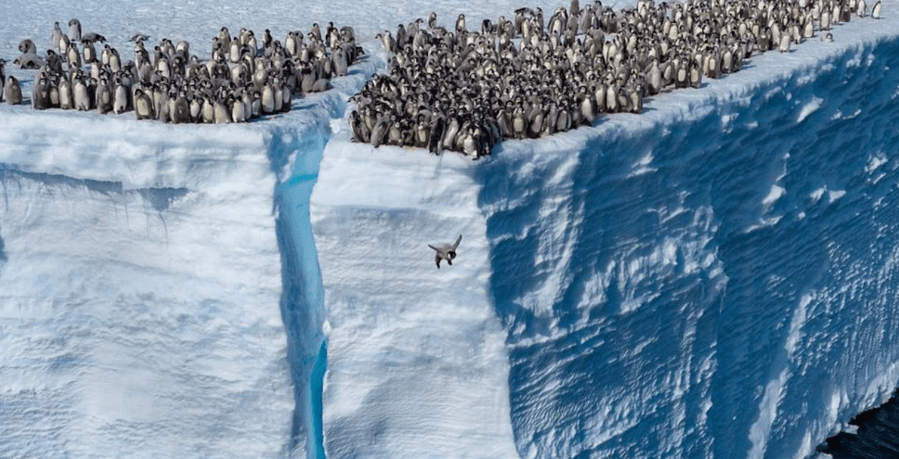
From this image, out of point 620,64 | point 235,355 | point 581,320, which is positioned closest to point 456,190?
point 581,320

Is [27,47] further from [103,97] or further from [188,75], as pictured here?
[103,97]

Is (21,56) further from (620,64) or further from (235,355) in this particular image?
(620,64)

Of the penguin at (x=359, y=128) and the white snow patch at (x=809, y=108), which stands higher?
the penguin at (x=359, y=128)

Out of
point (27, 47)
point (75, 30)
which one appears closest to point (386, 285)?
point (27, 47)

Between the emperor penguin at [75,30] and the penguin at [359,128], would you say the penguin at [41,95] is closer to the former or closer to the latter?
the penguin at [359,128]

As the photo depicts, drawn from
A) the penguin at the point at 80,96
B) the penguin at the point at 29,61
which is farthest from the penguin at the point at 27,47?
the penguin at the point at 80,96

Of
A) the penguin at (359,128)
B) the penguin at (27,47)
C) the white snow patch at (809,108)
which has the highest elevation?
the penguin at (27,47)

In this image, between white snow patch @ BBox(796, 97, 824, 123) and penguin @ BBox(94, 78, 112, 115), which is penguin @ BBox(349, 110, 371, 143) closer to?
penguin @ BBox(94, 78, 112, 115)
